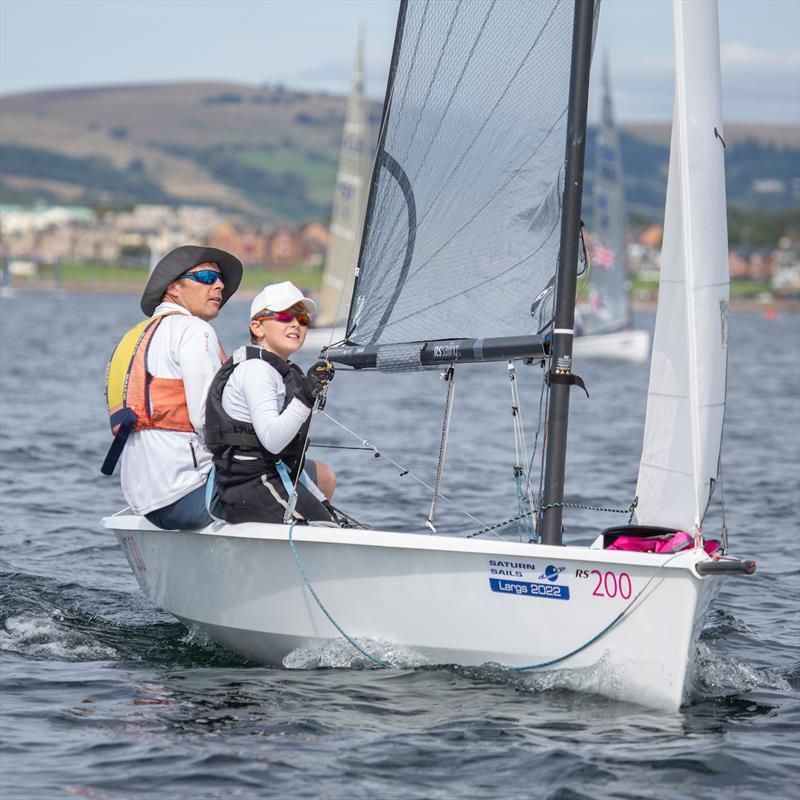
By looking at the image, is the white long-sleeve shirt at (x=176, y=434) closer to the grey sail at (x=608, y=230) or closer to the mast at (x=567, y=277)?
the mast at (x=567, y=277)

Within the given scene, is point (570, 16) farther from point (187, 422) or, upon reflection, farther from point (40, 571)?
point (40, 571)

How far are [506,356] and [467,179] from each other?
100 centimetres

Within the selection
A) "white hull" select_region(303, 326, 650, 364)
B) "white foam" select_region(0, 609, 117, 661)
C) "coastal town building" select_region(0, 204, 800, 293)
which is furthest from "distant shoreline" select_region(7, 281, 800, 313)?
"white foam" select_region(0, 609, 117, 661)

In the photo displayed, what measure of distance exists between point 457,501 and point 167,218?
594 feet

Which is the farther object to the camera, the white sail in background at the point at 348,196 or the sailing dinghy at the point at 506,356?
the white sail in background at the point at 348,196

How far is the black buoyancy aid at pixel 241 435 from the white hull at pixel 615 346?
1258 inches

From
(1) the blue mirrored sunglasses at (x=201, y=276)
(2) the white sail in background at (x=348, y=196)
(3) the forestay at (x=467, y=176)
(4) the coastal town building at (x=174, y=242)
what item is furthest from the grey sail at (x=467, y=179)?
(4) the coastal town building at (x=174, y=242)

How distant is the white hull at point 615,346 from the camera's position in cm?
3816

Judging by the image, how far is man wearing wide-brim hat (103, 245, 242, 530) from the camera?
6492 millimetres

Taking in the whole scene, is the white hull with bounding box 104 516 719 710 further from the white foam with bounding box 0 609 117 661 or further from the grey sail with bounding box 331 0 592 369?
the grey sail with bounding box 331 0 592 369

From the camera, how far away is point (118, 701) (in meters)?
5.99

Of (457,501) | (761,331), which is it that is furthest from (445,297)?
(761,331)

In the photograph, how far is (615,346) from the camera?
38375mm

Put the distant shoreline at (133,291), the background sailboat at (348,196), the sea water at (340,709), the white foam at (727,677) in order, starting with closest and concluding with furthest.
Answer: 1. the sea water at (340,709)
2. the white foam at (727,677)
3. the background sailboat at (348,196)
4. the distant shoreline at (133,291)
